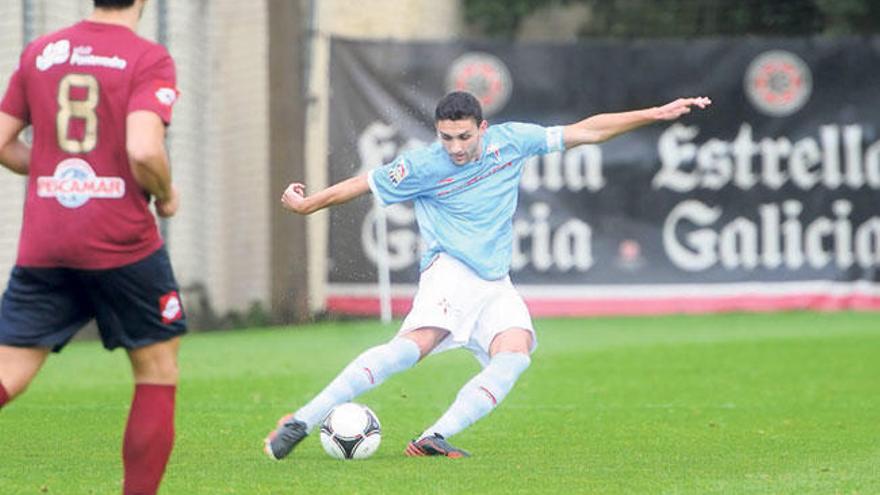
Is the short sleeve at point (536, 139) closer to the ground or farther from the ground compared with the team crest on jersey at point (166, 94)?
closer to the ground

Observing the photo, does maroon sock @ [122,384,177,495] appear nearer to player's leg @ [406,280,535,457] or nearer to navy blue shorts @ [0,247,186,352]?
navy blue shorts @ [0,247,186,352]

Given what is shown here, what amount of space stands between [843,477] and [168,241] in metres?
11.8

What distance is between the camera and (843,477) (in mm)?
8414

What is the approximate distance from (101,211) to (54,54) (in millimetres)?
543

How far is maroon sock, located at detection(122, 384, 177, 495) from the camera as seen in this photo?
22.1 ft

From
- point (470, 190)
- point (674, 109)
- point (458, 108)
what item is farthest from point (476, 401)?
point (674, 109)

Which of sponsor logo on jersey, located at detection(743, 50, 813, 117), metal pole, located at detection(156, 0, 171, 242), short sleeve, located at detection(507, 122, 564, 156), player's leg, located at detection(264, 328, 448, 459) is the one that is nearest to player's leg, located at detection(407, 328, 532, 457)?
player's leg, located at detection(264, 328, 448, 459)

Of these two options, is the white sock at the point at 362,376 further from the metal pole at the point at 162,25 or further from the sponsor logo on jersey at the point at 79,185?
the metal pole at the point at 162,25

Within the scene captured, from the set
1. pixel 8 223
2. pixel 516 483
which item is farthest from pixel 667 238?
pixel 516 483

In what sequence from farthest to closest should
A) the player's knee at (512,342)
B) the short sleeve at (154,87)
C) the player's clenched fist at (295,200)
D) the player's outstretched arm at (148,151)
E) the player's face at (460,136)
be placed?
1. the player's knee at (512,342)
2. the player's face at (460,136)
3. the player's clenched fist at (295,200)
4. the short sleeve at (154,87)
5. the player's outstretched arm at (148,151)

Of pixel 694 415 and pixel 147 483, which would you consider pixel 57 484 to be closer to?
pixel 147 483

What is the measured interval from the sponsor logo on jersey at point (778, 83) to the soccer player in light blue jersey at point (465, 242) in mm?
11541

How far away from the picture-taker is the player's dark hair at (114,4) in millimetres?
6645

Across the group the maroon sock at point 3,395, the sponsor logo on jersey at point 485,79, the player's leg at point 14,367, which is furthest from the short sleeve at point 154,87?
the sponsor logo on jersey at point 485,79
